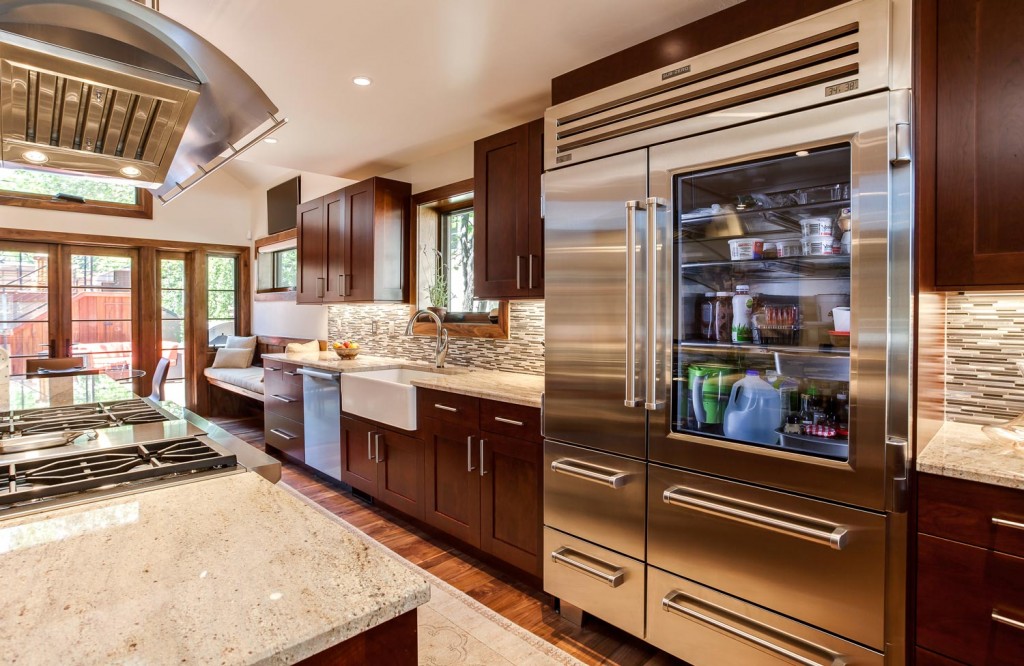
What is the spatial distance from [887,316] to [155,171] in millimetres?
2274

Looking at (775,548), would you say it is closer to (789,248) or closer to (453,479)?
(789,248)

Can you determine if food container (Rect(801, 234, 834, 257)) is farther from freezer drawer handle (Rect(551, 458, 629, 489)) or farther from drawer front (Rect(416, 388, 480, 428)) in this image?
drawer front (Rect(416, 388, 480, 428))

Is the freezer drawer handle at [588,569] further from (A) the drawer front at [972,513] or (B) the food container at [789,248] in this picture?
(B) the food container at [789,248]

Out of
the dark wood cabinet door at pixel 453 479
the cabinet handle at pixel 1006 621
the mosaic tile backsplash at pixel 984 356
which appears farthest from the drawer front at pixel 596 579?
the mosaic tile backsplash at pixel 984 356

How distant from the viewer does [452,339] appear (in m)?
3.89

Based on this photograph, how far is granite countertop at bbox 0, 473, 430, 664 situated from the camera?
628 millimetres

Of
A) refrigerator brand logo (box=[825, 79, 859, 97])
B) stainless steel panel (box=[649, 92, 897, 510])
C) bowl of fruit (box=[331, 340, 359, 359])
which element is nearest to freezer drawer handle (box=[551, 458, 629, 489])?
stainless steel panel (box=[649, 92, 897, 510])

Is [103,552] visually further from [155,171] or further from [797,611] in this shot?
[797,611]

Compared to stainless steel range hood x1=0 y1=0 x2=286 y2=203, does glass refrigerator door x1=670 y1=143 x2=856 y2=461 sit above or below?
below

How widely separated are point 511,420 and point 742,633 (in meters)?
1.22

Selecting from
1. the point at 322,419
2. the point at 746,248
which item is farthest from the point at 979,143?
the point at 322,419

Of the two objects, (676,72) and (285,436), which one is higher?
(676,72)

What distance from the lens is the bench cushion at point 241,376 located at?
17.7 feet

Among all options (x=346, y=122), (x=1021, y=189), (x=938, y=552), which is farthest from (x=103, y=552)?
(x=346, y=122)
